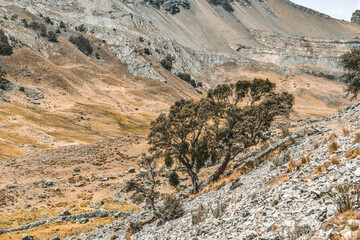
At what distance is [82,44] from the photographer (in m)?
186

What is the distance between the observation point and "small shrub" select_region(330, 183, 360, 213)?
779 centimetres

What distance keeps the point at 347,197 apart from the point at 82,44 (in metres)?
205

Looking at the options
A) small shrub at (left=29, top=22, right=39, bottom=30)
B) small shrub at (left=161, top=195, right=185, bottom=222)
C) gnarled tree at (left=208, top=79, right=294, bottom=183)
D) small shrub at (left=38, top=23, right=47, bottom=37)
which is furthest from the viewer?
small shrub at (left=38, top=23, right=47, bottom=37)

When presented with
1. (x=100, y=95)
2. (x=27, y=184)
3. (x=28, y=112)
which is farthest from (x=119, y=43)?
(x=27, y=184)

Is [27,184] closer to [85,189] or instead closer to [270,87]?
[85,189]

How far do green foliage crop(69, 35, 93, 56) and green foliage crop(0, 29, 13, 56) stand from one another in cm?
4883

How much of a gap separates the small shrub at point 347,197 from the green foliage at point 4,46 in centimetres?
17376

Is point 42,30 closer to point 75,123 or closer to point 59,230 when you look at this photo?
point 75,123

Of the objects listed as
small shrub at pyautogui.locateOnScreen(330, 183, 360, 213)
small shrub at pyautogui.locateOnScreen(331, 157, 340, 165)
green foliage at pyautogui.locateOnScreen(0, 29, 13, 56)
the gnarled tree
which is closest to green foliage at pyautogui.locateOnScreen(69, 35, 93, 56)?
green foliage at pyautogui.locateOnScreen(0, 29, 13, 56)

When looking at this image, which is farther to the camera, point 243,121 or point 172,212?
point 243,121

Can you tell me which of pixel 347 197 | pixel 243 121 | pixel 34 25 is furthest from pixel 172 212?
pixel 34 25

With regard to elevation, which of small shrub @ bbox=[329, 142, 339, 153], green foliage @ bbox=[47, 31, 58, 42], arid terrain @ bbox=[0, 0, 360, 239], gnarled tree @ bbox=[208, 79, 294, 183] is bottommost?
arid terrain @ bbox=[0, 0, 360, 239]

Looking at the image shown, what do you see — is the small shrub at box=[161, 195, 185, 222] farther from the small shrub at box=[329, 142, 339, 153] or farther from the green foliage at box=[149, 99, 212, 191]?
the small shrub at box=[329, 142, 339, 153]

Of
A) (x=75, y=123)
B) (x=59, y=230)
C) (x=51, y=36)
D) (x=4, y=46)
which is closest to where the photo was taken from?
(x=59, y=230)
